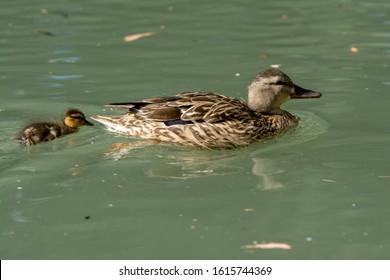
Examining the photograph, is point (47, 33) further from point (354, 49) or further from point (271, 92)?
point (271, 92)

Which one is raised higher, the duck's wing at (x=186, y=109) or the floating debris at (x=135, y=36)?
the duck's wing at (x=186, y=109)

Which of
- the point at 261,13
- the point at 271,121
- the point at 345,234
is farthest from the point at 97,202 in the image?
the point at 261,13

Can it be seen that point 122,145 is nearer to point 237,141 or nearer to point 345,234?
point 237,141

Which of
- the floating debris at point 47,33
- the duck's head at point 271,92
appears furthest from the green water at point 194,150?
the duck's head at point 271,92

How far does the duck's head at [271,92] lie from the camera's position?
32.2 feet

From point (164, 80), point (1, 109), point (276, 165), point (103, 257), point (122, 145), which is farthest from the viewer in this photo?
point (164, 80)

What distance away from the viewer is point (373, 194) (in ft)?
25.5

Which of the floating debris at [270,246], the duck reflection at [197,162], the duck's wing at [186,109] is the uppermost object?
the duck's wing at [186,109]

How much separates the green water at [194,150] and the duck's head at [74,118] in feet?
0.50

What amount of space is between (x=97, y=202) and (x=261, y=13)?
7.66m

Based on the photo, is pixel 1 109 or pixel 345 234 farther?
pixel 1 109

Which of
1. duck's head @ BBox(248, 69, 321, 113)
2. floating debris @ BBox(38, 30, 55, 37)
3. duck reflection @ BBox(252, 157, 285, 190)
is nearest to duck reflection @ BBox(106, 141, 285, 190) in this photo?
duck reflection @ BBox(252, 157, 285, 190)

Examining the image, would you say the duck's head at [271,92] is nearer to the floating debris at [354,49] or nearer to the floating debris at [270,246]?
the floating debris at [354,49]

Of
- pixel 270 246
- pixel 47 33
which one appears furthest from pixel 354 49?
pixel 270 246
